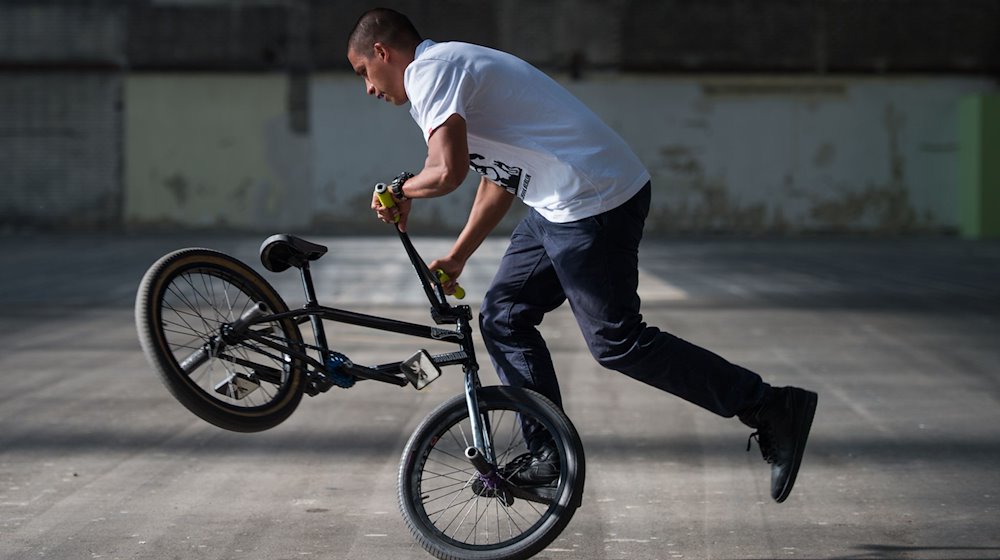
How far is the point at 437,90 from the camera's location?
359 centimetres

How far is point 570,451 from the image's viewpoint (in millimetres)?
3623

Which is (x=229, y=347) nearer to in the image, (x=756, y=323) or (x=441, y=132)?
(x=441, y=132)

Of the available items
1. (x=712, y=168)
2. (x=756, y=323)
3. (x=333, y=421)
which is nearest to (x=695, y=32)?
(x=712, y=168)

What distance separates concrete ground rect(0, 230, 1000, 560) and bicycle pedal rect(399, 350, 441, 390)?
0.54 metres

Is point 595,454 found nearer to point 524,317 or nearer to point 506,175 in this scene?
point 524,317

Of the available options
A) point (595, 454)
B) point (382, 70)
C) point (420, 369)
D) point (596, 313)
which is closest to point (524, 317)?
point (596, 313)

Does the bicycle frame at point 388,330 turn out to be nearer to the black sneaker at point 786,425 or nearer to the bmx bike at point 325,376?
the bmx bike at point 325,376

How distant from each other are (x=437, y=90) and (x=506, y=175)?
38cm

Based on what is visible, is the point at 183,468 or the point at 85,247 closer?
the point at 183,468

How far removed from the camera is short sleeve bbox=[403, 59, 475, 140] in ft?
11.7

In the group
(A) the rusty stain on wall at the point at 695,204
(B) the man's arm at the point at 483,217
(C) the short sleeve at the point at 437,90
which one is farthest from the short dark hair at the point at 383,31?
(A) the rusty stain on wall at the point at 695,204

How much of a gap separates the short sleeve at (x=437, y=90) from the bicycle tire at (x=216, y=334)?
675 millimetres

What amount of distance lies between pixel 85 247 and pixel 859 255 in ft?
39.8

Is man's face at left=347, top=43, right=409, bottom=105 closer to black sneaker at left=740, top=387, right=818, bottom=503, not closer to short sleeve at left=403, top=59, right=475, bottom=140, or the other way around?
short sleeve at left=403, top=59, right=475, bottom=140
